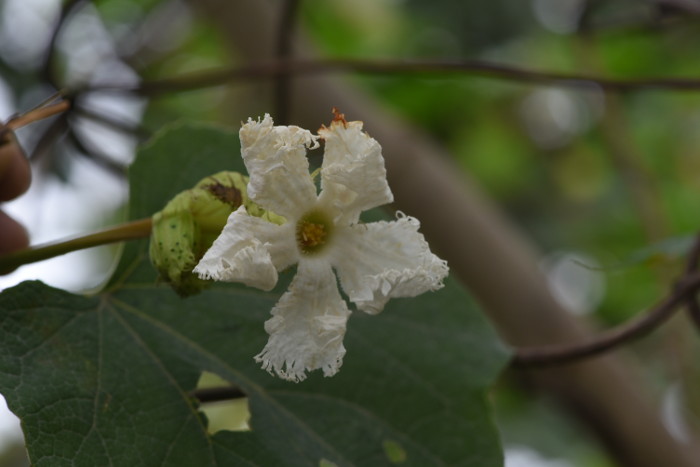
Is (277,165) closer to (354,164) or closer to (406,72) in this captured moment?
(354,164)

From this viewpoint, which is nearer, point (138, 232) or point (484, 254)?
point (138, 232)

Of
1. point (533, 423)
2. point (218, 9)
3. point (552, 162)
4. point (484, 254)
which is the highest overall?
point (218, 9)

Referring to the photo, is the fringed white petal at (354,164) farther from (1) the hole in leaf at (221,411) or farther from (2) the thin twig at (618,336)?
(2) the thin twig at (618,336)

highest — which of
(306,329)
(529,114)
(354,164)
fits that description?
(354,164)

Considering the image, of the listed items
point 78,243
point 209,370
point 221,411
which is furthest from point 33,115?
point 221,411

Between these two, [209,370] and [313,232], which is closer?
[313,232]

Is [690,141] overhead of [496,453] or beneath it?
beneath

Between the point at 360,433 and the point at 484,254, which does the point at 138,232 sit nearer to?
the point at 360,433

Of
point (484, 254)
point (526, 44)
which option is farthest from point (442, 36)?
point (484, 254)
